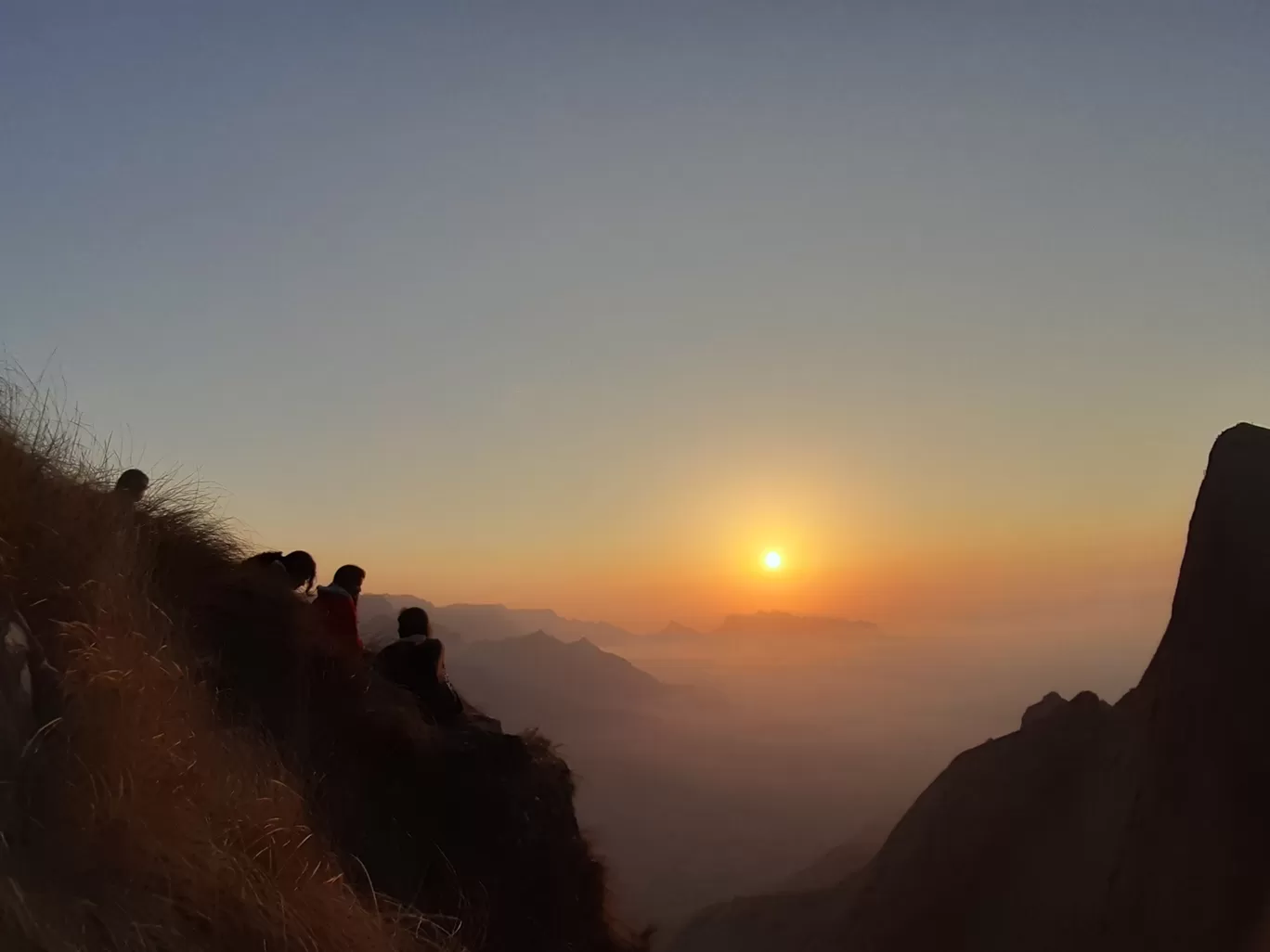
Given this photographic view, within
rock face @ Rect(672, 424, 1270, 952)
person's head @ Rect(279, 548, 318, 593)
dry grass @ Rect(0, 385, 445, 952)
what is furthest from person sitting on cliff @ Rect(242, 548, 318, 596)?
rock face @ Rect(672, 424, 1270, 952)

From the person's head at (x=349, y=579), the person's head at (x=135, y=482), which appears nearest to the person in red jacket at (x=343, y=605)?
the person's head at (x=349, y=579)

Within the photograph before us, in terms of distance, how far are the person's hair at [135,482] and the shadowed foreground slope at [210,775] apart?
201 mm

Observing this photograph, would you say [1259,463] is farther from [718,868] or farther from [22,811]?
[718,868]

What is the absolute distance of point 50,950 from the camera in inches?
143

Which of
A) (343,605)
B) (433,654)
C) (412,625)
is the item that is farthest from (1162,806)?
(343,605)

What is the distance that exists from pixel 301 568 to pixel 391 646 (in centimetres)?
126

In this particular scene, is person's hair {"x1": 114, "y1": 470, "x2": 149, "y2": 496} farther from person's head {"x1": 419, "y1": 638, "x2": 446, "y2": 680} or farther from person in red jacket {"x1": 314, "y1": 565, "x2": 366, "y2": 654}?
person's head {"x1": 419, "y1": 638, "x2": 446, "y2": 680}

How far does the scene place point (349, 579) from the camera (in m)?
10.0

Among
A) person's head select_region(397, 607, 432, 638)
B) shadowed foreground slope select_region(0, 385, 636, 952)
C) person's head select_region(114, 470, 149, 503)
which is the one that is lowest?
shadowed foreground slope select_region(0, 385, 636, 952)

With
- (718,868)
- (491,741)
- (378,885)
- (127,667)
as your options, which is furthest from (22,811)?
(718,868)

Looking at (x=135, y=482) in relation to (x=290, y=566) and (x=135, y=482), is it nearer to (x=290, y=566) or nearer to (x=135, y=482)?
(x=135, y=482)

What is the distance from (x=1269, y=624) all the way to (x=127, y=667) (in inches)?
566

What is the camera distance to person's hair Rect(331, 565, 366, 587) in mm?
10016

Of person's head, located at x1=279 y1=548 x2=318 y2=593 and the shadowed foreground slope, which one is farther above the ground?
person's head, located at x1=279 y1=548 x2=318 y2=593
